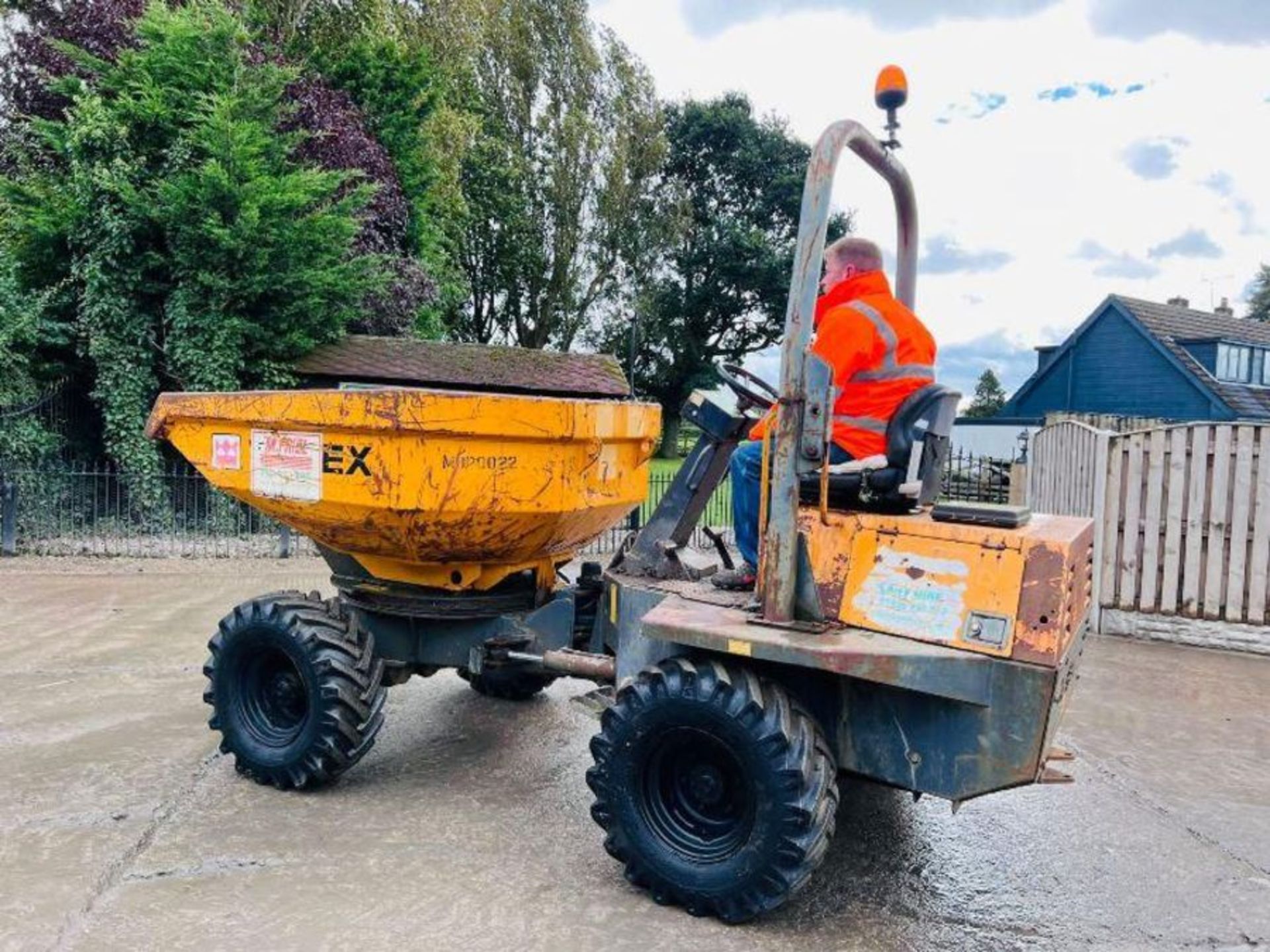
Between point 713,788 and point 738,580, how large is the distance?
85cm

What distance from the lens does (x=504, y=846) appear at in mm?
3693

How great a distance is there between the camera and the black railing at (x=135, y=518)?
10.9 m

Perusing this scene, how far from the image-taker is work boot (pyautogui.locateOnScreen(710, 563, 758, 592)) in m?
3.79

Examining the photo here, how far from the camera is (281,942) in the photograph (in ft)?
9.71

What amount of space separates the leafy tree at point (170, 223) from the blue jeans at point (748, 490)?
9.94m

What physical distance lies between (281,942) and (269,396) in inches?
84.7

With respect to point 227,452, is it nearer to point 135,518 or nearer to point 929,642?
point 929,642

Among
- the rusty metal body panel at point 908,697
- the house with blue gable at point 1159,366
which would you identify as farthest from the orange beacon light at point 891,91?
the house with blue gable at point 1159,366

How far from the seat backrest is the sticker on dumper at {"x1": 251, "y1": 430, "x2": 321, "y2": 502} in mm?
2324

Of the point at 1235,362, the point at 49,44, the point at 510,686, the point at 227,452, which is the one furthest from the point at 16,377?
the point at 1235,362

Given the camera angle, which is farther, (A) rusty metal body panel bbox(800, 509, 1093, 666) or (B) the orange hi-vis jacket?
(B) the orange hi-vis jacket

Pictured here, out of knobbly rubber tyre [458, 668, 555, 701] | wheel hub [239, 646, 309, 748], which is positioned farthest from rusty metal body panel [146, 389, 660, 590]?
knobbly rubber tyre [458, 668, 555, 701]

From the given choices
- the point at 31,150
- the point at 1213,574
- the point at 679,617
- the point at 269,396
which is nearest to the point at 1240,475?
the point at 1213,574

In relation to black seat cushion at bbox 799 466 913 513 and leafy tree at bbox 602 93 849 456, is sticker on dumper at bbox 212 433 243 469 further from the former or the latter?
leafy tree at bbox 602 93 849 456
